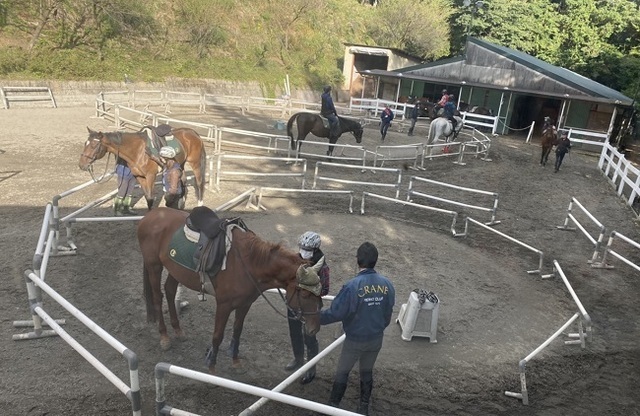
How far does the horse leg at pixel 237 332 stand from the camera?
5.10 meters

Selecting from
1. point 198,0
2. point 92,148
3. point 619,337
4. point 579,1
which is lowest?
point 619,337

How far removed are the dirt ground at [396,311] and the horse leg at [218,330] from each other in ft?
0.71

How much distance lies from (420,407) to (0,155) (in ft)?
45.7

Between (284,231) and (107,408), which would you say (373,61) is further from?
(107,408)

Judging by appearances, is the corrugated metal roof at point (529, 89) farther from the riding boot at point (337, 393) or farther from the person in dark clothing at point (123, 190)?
the riding boot at point (337, 393)

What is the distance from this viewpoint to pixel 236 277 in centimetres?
487

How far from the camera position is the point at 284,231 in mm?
9703

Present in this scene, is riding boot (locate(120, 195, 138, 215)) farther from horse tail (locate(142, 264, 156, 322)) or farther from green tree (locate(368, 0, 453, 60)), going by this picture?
green tree (locate(368, 0, 453, 60))

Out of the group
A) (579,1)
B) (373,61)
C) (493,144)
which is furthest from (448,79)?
(579,1)

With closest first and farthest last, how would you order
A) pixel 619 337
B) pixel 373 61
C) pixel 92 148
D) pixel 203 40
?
pixel 619 337
pixel 92 148
pixel 203 40
pixel 373 61

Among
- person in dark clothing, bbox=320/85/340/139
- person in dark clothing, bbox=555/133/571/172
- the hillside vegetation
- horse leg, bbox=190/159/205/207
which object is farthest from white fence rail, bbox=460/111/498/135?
horse leg, bbox=190/159/205/207

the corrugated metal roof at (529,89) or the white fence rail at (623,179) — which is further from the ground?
the corrugated metal roof at (529,89)

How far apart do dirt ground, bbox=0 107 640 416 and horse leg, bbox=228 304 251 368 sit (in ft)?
0.47

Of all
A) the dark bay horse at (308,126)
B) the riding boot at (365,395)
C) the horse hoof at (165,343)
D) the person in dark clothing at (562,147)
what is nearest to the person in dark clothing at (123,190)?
the horse hoof at (165,343)
